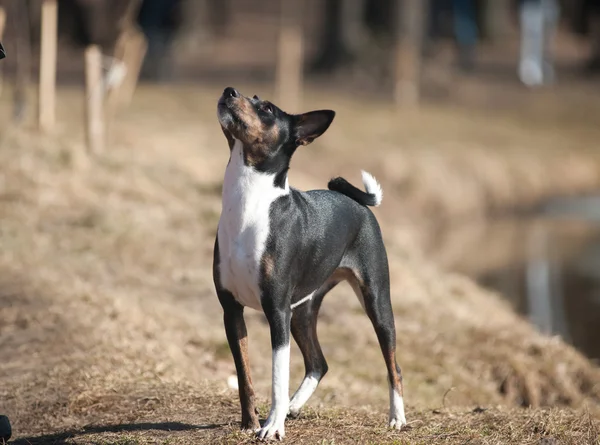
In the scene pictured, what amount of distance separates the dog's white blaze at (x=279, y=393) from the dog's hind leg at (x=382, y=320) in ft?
2.39

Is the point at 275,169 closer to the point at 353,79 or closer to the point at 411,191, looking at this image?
the point at 411,191

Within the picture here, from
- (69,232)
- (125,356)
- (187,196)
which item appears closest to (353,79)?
(187,196)

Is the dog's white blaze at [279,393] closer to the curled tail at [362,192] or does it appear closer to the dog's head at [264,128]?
the dog's head at [264,128]

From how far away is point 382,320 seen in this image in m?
6.12

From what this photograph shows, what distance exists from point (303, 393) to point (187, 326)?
326 cm

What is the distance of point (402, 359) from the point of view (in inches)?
381

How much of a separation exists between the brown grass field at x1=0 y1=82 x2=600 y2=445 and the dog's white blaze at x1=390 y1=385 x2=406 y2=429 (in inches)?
3.5

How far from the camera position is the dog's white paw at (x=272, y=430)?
218 inches

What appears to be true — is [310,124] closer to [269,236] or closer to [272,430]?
[269,236]

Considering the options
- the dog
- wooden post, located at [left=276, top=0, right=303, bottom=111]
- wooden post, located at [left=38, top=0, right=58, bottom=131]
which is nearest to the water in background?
wooden post, located at [left=276, top=0, right=303, bottom=111]

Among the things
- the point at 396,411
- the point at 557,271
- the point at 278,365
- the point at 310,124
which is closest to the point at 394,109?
the point at 557,271

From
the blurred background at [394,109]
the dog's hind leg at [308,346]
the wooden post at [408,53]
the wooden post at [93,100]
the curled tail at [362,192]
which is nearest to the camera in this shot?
the dog's hind leg at [308,346]

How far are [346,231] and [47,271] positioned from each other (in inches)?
183

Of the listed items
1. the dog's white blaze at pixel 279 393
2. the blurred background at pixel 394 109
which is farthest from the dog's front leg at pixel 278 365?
the blurred background at pixel 394 109
